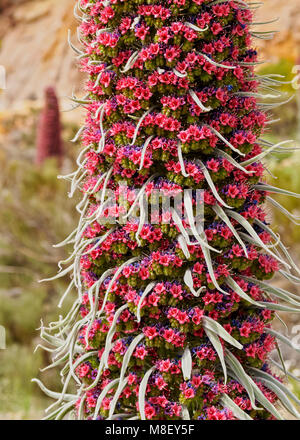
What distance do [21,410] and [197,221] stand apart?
7.07 feet

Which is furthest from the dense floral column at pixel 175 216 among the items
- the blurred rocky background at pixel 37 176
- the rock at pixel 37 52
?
the rock at pixel 37 52

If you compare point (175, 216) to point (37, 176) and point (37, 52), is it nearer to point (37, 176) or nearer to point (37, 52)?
point (37, 176)

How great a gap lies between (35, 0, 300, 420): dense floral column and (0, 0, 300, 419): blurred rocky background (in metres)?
0.23

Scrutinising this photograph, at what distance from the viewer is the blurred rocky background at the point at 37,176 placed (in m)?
3.43

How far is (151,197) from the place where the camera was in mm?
1201

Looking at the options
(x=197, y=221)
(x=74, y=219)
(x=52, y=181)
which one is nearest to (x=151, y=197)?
(x=197, y=221)

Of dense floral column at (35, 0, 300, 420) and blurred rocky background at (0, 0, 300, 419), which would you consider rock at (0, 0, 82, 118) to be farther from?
dense floral column at (35, 0, 300, 420)

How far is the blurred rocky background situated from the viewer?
135 inches

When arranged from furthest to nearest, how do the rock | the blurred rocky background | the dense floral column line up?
the rock < the blurred rocky background < the dense floral column

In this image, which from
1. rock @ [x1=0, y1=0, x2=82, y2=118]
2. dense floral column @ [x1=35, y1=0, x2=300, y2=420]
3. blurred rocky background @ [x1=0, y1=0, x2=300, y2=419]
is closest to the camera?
dense floral column @ [x1=35, y1=0, x2=300, y2=420]

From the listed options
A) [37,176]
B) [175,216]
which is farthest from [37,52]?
[175,216]

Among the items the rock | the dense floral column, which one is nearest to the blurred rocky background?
the rock

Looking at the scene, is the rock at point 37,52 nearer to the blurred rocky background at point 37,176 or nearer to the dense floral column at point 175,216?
the blurred rocky background at point 37,176

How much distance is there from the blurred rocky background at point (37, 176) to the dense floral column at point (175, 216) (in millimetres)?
234
